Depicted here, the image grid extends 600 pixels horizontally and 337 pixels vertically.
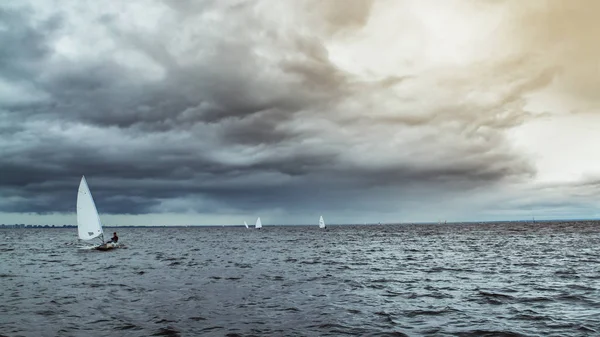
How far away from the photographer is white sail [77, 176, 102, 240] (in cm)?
6356

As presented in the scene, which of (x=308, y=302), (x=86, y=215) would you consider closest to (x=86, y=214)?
(x=86, y=215)

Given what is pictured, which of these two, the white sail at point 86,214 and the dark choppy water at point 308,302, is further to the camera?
the white sail at point 86,214

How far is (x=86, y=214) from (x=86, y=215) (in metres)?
0.17

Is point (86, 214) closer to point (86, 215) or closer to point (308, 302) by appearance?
point (86, 215)

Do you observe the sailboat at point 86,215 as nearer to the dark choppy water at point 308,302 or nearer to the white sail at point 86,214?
the white sail at point 86,214

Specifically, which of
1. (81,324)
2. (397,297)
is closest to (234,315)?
(81,324)

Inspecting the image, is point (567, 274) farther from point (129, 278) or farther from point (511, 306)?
point (129, 278)

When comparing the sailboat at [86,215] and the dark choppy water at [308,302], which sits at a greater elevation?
the sailboat at [86,215]

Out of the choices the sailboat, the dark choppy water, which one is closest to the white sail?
the sailboat

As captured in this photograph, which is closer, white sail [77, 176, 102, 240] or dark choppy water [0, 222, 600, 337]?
dark choppy water [0, 222, 600, 337]

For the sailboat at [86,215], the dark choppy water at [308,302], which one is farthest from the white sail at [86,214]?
the dark choppy water at [308,302]

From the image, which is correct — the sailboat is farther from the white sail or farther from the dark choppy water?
the dark choppy water

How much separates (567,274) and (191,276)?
30.9m

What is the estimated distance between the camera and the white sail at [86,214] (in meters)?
63.6
